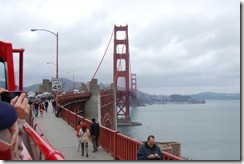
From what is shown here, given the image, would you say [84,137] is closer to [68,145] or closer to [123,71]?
[68,145]

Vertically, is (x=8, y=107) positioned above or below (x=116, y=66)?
below

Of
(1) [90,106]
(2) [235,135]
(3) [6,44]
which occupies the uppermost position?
(3) [6,44]

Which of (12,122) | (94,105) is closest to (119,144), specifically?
(12,122)

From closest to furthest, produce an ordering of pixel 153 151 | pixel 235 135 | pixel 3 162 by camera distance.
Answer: pixel 3 162
pixel 153 151
pixel 235 135

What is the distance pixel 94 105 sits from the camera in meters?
49.6

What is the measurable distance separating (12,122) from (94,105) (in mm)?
47577

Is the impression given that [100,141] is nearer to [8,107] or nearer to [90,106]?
[8,107]

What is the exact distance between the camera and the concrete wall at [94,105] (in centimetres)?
4922

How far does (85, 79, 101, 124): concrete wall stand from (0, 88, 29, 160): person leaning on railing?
153 ft

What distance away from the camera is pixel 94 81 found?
52.4m

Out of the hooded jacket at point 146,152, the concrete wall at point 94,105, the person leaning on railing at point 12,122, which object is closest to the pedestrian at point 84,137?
the hooded jacket at point 146,152

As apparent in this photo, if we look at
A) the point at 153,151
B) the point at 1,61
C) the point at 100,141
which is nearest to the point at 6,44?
the point at 1,61

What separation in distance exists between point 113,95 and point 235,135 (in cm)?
2836

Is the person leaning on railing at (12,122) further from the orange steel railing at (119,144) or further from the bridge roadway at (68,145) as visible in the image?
the bridge roadway at (68,145)
